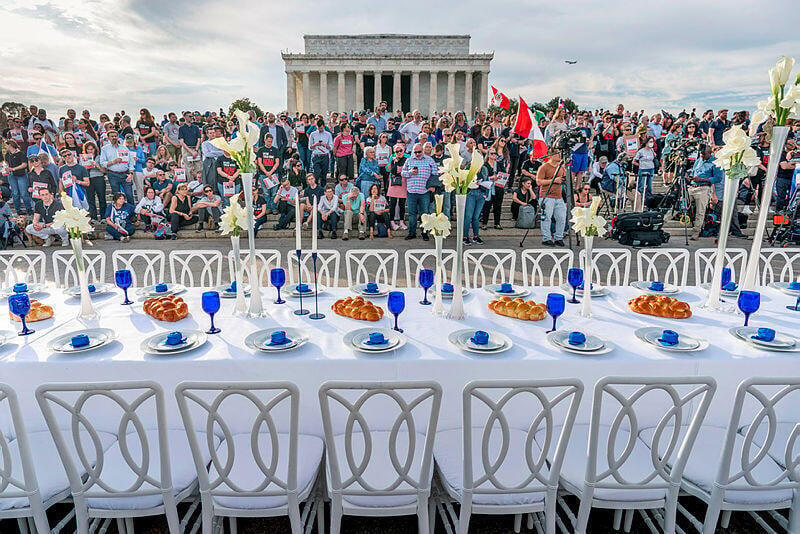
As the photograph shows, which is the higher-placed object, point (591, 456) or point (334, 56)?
point (334, 56)

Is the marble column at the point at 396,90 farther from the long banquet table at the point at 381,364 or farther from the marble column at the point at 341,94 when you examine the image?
the long banquet table at the point at 381,364

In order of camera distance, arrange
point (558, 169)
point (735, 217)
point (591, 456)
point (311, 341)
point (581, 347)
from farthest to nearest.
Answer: point (735, 217) → point (558, 169) → point (311, 341) → point (581, 347) → point (591, 456)

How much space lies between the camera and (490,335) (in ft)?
9.55

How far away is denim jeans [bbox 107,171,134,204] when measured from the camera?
11055 mm

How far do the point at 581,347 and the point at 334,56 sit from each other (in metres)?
41.7

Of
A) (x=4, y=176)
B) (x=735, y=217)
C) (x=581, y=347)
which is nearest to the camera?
(x=581, y=347)

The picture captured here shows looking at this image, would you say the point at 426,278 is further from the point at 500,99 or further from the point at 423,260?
the point at 500,99

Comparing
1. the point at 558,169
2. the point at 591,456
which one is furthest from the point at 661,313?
the point at 558,169

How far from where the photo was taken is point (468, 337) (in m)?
2.89

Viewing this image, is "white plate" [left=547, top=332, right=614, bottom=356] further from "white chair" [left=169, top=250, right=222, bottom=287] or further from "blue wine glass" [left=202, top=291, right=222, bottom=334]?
"white chair" [left=169, top=250, right=222, bottom=287]

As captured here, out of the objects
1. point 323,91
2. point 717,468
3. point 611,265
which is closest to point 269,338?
point 717,468

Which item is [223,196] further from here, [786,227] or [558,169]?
[786,227]

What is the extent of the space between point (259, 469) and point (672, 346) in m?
2.23

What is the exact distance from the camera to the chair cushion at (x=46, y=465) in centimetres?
226
